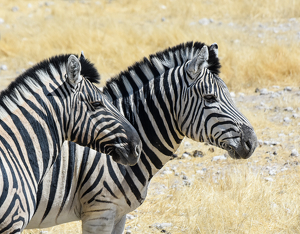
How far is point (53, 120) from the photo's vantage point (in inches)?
111

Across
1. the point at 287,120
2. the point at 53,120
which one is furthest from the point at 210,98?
the point at 287,120

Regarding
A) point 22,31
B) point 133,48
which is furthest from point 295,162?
point 22,31

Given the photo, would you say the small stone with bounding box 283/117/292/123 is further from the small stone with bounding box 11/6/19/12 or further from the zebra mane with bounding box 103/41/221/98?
the small stone with bounding box 11/6/19/12

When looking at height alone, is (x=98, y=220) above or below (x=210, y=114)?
below

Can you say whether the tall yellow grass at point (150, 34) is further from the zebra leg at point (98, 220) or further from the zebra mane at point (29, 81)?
the zebra mane at point (29, 81)

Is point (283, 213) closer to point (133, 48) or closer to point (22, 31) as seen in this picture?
point (133, 48)

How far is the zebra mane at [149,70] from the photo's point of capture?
373 cm

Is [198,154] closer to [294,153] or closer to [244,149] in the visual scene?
[294,153]

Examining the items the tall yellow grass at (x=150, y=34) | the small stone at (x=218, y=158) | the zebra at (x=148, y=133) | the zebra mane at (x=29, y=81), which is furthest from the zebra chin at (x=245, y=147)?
the tall yellow grass at (x=150, y=34)

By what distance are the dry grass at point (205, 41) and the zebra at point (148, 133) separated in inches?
53.3

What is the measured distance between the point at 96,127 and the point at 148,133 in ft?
2.97

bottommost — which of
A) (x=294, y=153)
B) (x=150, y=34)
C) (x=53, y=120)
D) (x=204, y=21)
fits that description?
(x=53, y=120)

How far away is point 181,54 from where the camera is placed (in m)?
3.83

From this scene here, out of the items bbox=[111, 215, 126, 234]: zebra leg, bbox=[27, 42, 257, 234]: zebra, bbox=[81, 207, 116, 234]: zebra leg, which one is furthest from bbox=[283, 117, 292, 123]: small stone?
bbox=[81, 207, 116, 234]: zebra leg
